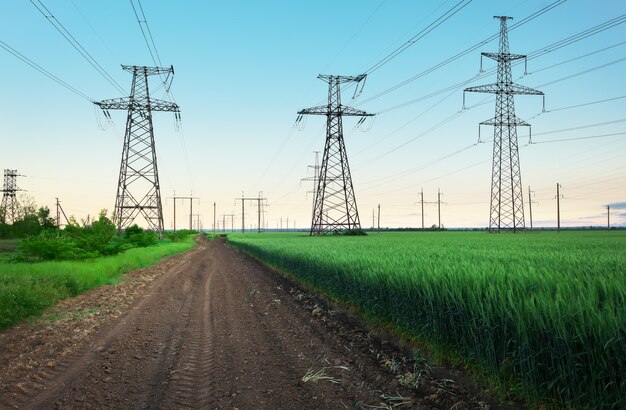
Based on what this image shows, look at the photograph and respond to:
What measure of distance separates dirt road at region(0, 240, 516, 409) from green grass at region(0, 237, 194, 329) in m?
0.50

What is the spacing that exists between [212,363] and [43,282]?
943 centimetres

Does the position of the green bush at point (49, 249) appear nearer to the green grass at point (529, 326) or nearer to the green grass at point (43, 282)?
the green grass at point (43, 282)

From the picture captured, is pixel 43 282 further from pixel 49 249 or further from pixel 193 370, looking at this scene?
pixel 193 370

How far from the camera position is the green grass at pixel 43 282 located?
37.4 feet

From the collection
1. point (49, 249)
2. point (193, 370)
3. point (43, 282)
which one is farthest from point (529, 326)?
point (49, 249)

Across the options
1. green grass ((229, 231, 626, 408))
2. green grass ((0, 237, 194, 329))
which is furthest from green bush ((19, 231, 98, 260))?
green grass ((229, 231, 626, 408))

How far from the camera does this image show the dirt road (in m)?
6.24

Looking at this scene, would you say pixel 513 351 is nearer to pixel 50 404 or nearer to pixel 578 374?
pixel 578 374

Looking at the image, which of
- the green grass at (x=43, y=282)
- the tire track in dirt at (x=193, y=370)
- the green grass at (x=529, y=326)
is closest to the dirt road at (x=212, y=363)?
the tire track in dirt at (x=193, y=370)

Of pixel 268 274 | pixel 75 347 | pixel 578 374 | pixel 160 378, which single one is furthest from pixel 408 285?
pixel 268 274

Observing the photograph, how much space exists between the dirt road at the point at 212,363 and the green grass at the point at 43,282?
1.65ft

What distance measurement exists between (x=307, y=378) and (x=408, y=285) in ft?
8.11

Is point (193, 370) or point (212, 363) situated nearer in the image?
point (193, 370)

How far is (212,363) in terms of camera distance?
789cm
